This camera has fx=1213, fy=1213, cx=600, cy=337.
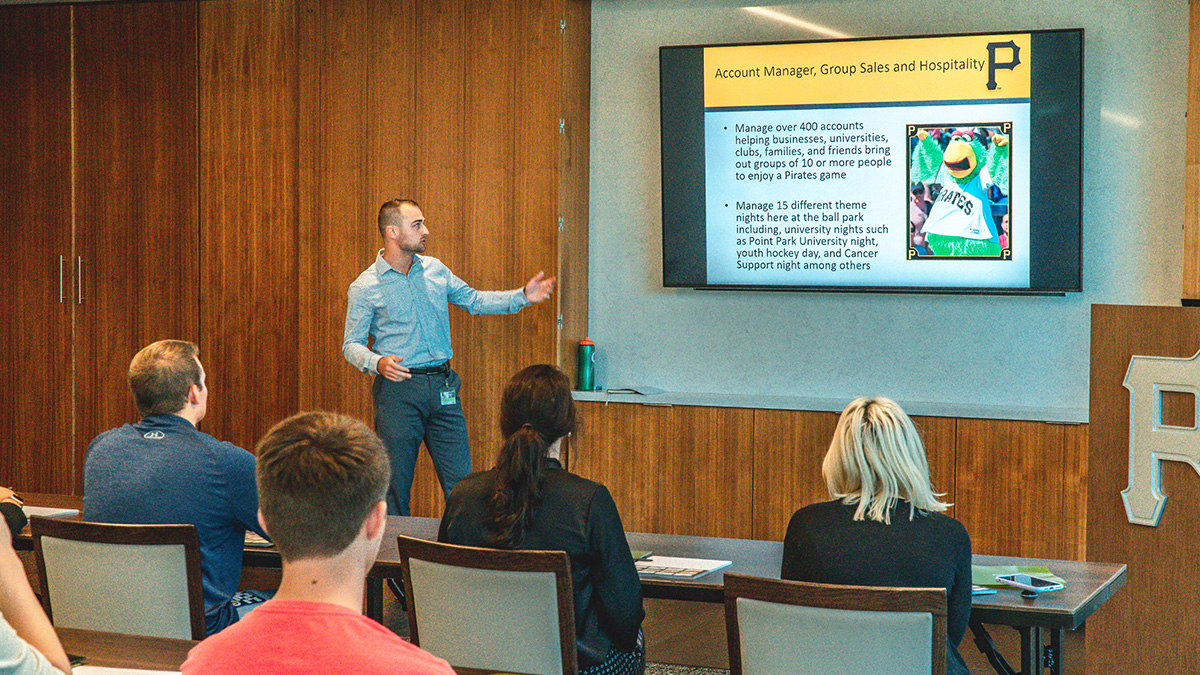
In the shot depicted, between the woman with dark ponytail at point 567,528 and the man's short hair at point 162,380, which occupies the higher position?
the man's short hair at point 162,380

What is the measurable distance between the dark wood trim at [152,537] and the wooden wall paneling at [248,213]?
10.8 ft

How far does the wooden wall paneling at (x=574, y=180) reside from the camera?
18.5 feet

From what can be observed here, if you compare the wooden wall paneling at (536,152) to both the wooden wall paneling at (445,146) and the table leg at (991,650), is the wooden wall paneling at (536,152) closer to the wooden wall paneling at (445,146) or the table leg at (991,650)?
the wooden wall paneling at (445,146)

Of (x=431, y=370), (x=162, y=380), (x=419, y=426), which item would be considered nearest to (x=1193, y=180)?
(x=431, y=370)

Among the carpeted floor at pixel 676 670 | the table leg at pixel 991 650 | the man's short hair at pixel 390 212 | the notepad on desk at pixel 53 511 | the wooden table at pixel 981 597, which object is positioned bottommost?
the carpeted floor at pixel 676 670

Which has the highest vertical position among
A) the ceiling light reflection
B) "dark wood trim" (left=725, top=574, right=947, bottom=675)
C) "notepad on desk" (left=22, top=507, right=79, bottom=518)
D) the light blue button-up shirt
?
the ceiling light reflection

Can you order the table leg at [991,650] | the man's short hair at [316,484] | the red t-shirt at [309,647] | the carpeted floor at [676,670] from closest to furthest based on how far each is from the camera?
1. the red t-shirt at [309,647]
2. the man's short hair at [316,484]
3. the table leg at [991,650]
4. the carpeted floor at [676,670]

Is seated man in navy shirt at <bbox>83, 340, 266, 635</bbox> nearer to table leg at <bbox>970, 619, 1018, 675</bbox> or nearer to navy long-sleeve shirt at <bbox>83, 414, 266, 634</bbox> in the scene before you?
navy long-sleeve shirt at <bbox>83, 414, 266, 634</bbox>

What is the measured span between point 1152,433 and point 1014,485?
1166 millimetres

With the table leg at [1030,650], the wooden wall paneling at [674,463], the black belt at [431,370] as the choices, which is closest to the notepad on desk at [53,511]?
the black belt at [431,370]

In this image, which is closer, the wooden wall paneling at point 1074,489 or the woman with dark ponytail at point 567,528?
→ the woman with dark ponytail at point 567,528

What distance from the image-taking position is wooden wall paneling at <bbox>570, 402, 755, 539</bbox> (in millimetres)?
5350

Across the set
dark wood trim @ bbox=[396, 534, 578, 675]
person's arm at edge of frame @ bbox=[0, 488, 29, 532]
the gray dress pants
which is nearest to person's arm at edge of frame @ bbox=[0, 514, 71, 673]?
dark wood trim @ bbox=[396, 534, 578, 675]

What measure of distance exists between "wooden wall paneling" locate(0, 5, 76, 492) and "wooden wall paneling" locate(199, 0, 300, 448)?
85cm
